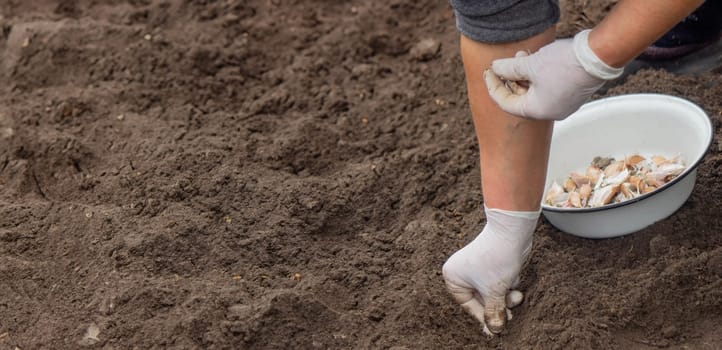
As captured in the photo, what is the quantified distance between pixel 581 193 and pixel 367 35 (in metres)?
1.02

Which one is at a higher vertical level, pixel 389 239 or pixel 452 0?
pixel 452 0

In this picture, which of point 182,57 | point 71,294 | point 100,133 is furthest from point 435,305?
point 182,57

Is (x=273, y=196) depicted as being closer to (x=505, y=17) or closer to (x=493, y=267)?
(x=493, y=267)

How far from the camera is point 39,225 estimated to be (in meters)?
2.06

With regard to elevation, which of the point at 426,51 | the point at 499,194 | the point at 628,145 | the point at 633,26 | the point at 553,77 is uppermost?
the point at 633,26

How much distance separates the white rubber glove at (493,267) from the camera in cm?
A: 177

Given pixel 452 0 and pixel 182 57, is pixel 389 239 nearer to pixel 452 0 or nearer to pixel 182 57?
pixel 452 0

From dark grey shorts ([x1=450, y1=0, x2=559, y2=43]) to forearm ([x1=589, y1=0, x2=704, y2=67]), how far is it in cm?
12

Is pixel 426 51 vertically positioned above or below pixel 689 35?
below

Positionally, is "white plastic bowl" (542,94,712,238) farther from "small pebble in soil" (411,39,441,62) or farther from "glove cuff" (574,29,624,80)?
"small pebble in soil" (411,39,441,62)

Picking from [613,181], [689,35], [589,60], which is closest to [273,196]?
[613,181]

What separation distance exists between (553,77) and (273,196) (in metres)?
0.84

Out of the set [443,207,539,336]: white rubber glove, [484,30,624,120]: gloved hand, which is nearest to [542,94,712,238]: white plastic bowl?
[443,207,539,336]: white rubber glove

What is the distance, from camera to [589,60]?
1.46 meters
